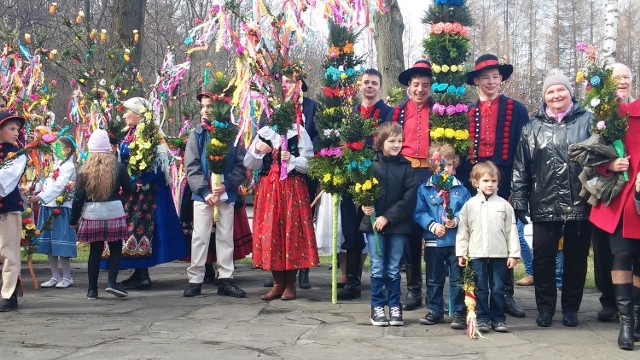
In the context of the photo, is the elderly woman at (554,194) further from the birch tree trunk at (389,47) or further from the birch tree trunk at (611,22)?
the birch tree trunk at (389,47)

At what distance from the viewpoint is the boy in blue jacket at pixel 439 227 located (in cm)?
631

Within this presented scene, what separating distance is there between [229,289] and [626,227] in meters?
3.90

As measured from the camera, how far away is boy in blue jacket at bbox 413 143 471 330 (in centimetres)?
631

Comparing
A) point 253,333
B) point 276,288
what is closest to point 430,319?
point 253,333

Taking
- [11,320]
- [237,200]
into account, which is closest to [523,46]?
[237,200]

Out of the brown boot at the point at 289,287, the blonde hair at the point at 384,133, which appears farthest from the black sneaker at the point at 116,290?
the blonde hair at the point at 384,133

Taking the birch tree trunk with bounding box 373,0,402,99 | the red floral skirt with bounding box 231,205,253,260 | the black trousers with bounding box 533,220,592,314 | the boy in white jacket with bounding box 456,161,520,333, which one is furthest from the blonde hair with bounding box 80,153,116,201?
the birch tree trunk with bounding box 373,0,402,99

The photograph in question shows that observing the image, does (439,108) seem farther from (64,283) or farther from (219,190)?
(64,283)

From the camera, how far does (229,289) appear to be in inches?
306

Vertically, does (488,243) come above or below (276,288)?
above

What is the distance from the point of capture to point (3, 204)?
6848 millimetres

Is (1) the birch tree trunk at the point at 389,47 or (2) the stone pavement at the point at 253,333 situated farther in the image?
(1) the birch tree trunk at the point at 389,47

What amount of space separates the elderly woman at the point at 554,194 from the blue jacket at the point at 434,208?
1.56 ft

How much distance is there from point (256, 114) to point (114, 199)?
172 cm
